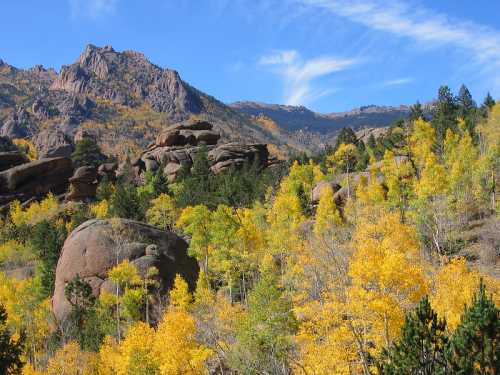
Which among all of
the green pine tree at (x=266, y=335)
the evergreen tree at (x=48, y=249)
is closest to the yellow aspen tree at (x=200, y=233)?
the green pine tree at (x=266, y=335)

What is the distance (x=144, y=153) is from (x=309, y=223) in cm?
6378

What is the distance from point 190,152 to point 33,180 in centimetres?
3112

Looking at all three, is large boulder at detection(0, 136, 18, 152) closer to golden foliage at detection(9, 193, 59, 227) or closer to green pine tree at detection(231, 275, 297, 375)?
golden foliage at detection(9, 193, 59, 227)

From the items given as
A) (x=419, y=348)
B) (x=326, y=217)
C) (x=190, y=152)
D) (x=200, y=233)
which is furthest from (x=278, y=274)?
(x=190, y=152)

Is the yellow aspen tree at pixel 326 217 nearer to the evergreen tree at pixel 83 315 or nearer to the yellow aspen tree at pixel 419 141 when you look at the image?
the yellow aspen tree at pixel 419 141

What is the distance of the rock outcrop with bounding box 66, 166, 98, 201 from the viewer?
90.0 m

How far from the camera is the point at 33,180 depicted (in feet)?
308

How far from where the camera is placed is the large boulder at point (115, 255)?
1836 inches

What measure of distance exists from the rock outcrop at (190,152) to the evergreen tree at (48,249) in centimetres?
2981

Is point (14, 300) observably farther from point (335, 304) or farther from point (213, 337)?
point (335, 304)

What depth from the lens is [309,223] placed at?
54.6m

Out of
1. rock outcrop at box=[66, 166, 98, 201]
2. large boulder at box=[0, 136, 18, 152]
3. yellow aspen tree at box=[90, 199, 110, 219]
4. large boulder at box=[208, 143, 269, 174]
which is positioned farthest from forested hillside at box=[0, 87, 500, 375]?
large boulder at box=[0, 136, 18, 152]

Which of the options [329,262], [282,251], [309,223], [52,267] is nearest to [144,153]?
[52,267]

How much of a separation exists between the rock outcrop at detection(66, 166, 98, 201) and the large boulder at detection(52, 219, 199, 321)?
133 ft
